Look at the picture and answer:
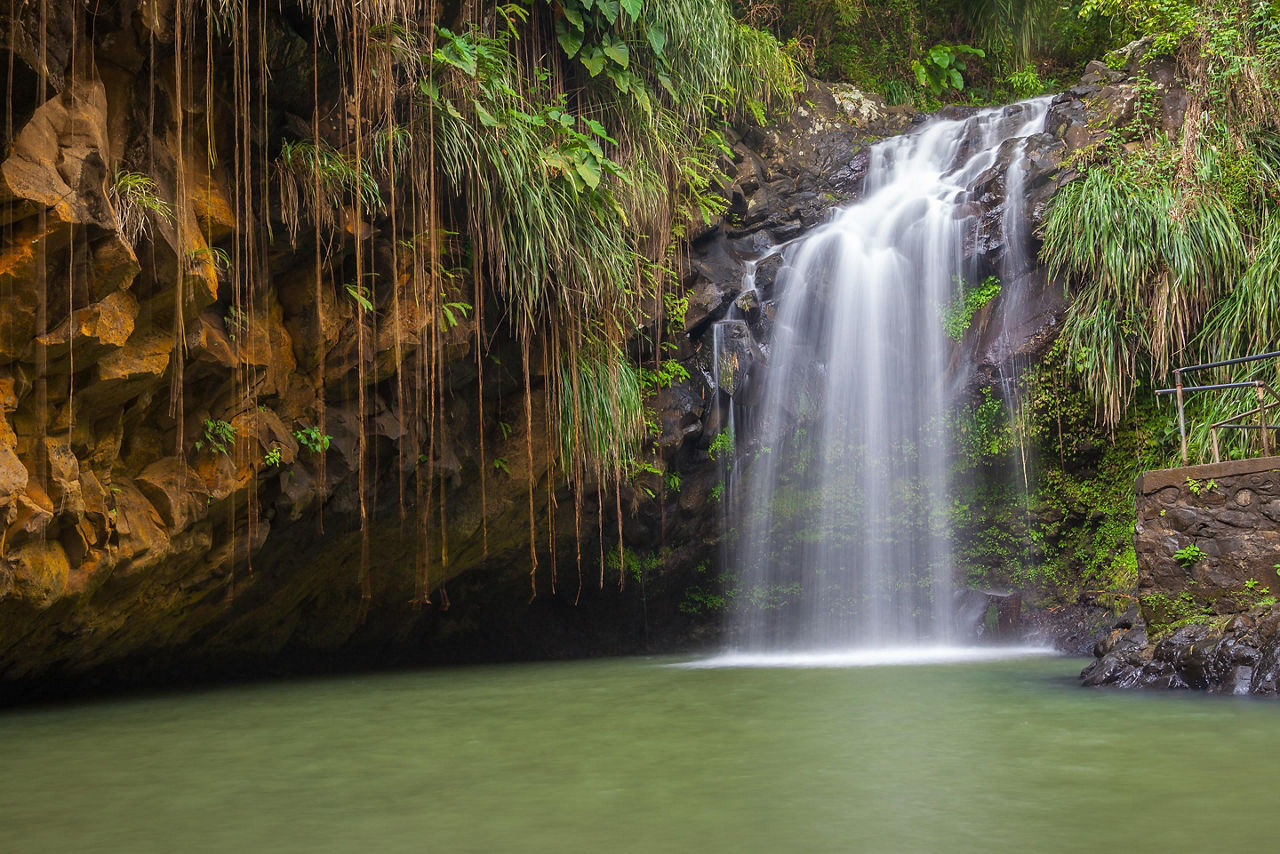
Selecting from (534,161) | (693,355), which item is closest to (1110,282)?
(693,355)

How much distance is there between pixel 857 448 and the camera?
1157cm

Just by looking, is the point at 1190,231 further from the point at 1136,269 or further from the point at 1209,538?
the point at 1209,538

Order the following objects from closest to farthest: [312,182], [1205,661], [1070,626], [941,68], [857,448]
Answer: [1205,661] → [312,182] → [1070,626] → [857,448] → [941,68]

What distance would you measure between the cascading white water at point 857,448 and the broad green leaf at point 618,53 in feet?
12.8

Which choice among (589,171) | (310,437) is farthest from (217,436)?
(589,171)

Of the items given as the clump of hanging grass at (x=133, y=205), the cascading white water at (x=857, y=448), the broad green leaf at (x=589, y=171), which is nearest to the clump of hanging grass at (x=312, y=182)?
the clump of hanging grass at (x=133, y=205)

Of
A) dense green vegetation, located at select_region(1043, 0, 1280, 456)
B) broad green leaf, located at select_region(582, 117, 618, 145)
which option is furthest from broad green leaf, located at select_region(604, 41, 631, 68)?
dense green vegetation, located at select_region(1043, 0, 1280, 456)

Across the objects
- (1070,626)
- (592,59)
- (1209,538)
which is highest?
(592,59)

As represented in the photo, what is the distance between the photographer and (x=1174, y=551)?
7.52 meters

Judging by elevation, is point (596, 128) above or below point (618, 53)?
below

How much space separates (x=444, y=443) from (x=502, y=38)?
3.38m

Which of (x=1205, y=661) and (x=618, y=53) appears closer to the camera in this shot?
(x=1205, y=661)

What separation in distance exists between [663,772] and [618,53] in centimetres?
660

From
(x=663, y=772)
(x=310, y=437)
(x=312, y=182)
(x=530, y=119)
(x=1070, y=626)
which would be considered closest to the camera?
(x=663, y=772)
